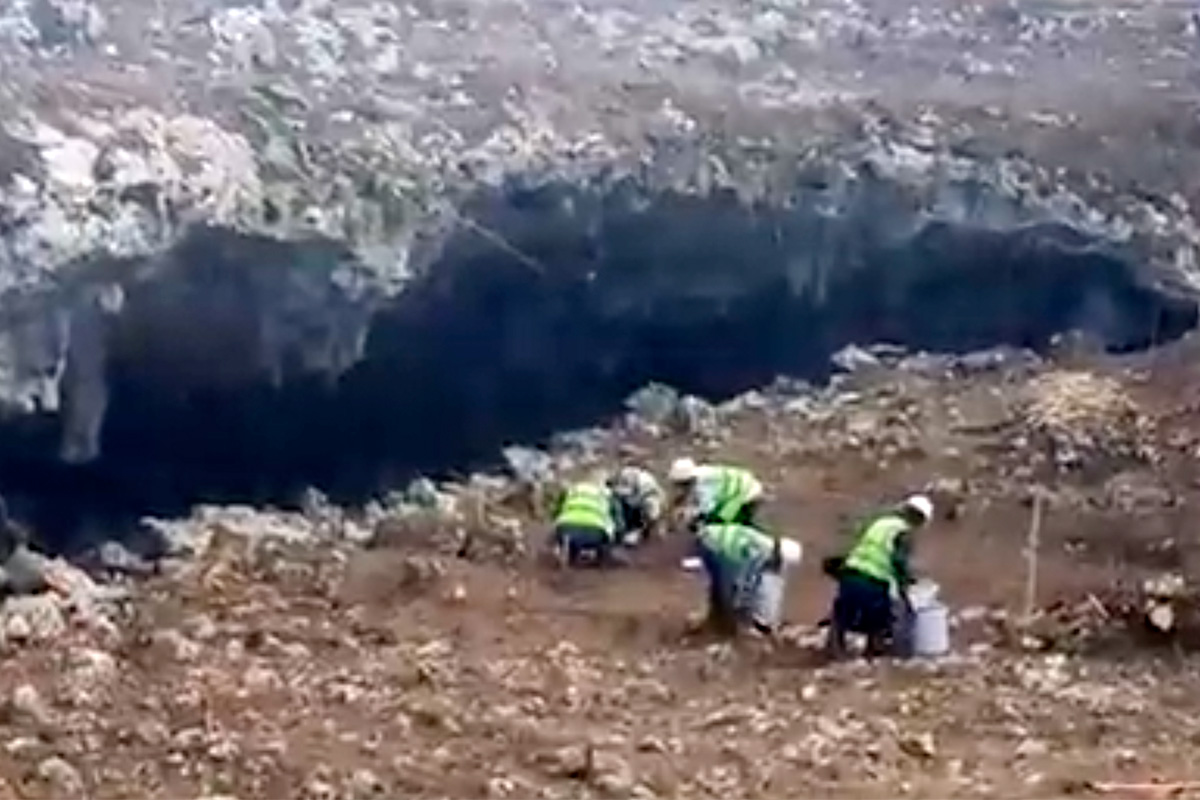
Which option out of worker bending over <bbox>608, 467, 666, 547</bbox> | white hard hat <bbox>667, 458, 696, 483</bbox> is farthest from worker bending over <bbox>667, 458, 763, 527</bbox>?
worker bending over <bbox>608, 467, 666, 547</bbox>

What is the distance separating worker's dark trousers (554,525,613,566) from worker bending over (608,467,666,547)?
0.82 ft

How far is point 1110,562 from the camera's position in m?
15.7

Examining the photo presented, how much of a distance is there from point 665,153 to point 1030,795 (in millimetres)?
12545

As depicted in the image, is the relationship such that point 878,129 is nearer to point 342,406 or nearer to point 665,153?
point 665,153

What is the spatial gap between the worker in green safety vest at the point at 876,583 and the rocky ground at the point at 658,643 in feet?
0.94

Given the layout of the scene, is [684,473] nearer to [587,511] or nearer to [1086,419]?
[587,511]

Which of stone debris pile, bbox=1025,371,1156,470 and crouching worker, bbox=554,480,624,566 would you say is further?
stone debris pile, bbox=1025,371,1156,470

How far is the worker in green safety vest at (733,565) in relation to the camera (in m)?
13.1

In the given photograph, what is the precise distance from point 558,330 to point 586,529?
21.7 feet

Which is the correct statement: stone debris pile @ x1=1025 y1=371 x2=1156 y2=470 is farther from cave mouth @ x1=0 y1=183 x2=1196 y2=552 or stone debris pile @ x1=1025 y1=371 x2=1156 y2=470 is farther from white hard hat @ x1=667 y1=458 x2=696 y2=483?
white hard hat @ x1=667 y1=458 x2=696 y2=483

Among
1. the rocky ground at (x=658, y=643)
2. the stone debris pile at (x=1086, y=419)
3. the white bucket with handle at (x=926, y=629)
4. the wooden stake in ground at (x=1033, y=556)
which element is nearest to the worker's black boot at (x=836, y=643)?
the rocky ground at (x=658, y=643)

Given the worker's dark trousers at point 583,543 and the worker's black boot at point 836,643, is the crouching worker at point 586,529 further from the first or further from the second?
the worker's black boot at point 836,643

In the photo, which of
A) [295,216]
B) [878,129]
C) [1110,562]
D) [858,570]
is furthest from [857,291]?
[858,570]

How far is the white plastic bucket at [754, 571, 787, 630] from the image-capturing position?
522 inches
